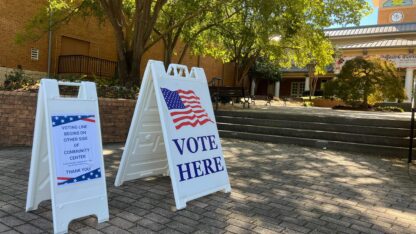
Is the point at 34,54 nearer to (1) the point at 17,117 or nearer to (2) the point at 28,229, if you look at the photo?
(1) the point at 17,117

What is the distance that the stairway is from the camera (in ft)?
27.4

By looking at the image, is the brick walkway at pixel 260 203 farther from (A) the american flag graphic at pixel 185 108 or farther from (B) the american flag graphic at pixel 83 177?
(A) the american flag graphic at pixel 185 108

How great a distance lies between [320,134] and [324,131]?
23 cm

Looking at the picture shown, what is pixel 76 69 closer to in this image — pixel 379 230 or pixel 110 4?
pixel 110 4

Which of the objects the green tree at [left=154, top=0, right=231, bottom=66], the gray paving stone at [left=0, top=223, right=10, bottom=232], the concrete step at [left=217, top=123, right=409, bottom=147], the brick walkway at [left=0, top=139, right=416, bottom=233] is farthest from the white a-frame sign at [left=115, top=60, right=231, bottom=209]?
→ the green tree at [left=154, top=0, right=231, bottom=66]

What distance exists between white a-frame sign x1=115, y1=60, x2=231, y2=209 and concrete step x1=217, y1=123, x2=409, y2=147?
5043mm

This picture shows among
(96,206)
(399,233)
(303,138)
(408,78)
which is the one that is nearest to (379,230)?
(399,233)

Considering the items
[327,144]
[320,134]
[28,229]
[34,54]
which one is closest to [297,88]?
[34,54]

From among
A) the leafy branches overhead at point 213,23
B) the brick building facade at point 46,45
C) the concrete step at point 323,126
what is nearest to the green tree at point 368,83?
the leafy branches overhead at point 213,23

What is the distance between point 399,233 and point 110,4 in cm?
1042

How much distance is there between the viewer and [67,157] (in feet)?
11.2

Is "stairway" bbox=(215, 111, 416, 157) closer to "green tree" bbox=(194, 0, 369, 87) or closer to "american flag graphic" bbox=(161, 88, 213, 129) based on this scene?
"green tree" bbox=(194, 0, 369, 87)

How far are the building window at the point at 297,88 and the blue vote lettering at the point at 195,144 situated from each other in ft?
118

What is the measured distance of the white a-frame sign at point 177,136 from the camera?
4164mm
